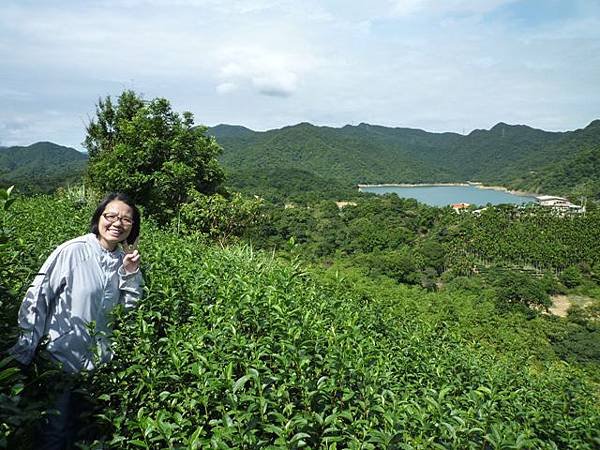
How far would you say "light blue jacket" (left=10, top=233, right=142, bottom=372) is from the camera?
1685 mm

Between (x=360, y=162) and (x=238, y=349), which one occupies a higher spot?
(x=360, y=162)

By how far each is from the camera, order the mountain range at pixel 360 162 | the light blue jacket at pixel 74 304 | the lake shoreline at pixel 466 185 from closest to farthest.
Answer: the light blue jacket at pixel 74 304, the mountain range at pixel 360 162, the lake shoreline at pixel 466 185

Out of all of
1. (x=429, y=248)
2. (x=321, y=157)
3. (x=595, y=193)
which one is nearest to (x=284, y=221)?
(x=429, y=248)

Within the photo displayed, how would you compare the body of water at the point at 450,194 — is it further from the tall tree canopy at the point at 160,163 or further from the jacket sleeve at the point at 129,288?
the jacket sleeve at the point at 129,288

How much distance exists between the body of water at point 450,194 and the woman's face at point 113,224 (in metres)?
100

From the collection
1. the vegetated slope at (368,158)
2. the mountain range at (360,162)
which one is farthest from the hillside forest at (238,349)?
the vegetated slope at (368,158)

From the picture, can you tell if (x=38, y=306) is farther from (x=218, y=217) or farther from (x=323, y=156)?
(x=323, y=156)

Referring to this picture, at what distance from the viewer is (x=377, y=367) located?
6.44 feet

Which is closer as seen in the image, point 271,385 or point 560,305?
point 271,385

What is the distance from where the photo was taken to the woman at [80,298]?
65.5 inches

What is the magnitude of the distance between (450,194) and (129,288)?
129 metres

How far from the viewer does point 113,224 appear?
2109mm

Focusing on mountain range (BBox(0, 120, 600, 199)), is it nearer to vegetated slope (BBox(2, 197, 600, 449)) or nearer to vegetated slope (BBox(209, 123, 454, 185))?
vegetated slope (BBox(209, 123, 454, 185))

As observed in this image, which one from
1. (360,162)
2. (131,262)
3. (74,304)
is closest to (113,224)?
(131,262)
